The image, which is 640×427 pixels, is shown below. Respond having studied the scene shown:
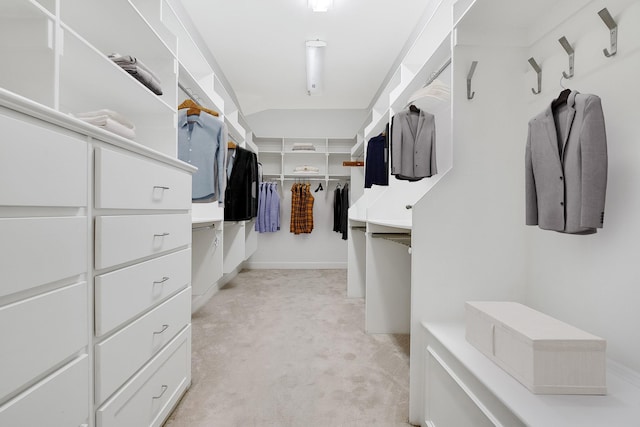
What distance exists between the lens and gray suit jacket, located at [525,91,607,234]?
0.91 metres

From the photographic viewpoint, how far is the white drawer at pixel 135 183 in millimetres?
847

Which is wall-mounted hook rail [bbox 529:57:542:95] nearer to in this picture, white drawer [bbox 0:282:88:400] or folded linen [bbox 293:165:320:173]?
white drawer [bbox 0:282:88:400]

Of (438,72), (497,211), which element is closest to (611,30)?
(497,211)

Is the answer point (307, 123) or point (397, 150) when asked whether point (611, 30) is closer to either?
point (397, 150)

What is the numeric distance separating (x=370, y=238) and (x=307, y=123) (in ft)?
9.93

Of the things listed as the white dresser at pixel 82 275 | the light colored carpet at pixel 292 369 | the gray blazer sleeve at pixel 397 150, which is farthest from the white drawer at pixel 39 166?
the gray blazer sleeve at pixel 397 150

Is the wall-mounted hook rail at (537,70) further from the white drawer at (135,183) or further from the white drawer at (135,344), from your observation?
the white drawer at (135,344)

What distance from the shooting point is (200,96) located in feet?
7.90

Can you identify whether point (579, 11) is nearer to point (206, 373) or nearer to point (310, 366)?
point (310, 366)

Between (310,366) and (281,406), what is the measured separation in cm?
37

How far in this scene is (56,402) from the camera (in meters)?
0.68

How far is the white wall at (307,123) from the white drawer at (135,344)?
3.77 meters

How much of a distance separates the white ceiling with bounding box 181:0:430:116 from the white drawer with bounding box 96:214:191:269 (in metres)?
2.10

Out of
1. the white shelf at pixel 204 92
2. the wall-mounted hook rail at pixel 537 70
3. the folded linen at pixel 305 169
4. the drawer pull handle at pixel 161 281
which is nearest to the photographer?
the drawer pull handle at pixel 161 281
